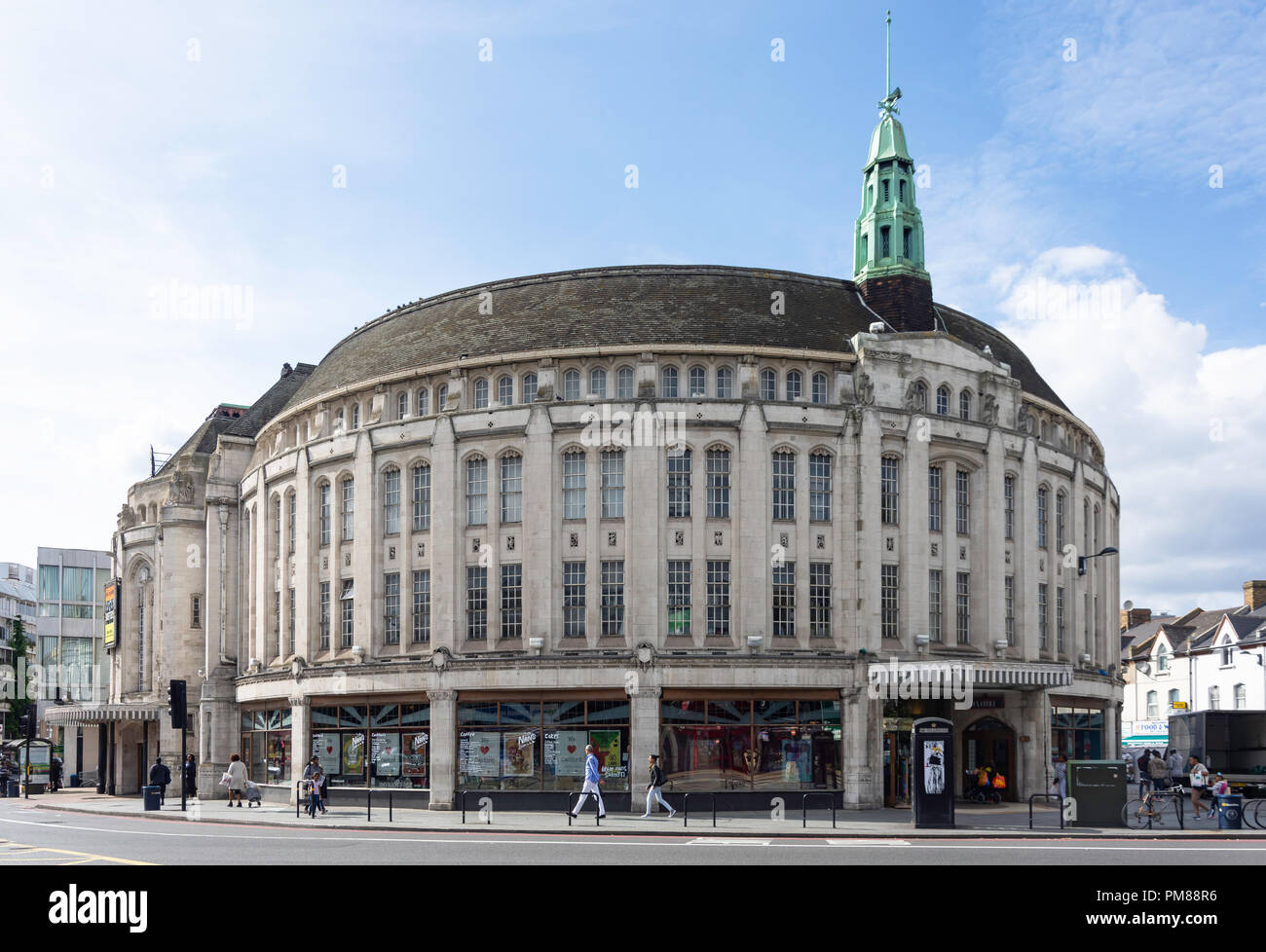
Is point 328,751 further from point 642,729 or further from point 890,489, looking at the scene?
point 890,489

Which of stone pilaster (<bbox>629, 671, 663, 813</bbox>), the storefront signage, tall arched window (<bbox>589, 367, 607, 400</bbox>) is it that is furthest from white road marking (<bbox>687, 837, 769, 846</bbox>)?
the storefront signage

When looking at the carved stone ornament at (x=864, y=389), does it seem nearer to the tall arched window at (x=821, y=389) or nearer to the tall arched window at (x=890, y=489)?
the tall arched window at (x=821, y=389)

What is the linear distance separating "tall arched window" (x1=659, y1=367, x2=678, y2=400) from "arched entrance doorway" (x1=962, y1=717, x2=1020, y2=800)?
633 inches

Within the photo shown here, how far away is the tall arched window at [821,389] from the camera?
42.8 meters

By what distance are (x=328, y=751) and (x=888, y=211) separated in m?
29.1

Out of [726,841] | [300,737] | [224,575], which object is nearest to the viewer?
[726,841]

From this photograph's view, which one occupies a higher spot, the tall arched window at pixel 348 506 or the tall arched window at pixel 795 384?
the tall arched window at pixel 795 384

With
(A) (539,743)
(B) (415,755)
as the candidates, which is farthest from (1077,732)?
(B) (415,755)

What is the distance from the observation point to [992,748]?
45.1 meters

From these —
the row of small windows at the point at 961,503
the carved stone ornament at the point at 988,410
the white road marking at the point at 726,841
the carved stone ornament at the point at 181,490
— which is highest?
the carved stone ornament at the point at 988,410

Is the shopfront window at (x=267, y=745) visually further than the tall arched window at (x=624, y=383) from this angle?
Yes

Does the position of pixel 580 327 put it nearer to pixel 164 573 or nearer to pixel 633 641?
pixel 633 641

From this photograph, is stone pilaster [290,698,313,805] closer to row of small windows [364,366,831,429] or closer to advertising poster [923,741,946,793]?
row of small windows [364,366,831,429]

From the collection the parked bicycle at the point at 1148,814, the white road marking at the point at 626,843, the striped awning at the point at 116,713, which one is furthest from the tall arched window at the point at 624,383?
the striped awning at the point at 116,713
